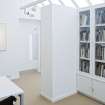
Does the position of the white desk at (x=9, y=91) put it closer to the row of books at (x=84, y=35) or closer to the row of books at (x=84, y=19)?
the row of books at (x=84, y=35)

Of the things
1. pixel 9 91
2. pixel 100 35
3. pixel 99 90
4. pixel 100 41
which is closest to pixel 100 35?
pixel 100 35

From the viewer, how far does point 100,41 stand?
348cm

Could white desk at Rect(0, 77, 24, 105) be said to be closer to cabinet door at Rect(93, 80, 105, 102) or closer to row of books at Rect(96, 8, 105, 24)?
cabinet door at Rect(93, 80, 105, 102)

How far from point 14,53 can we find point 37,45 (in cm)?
146

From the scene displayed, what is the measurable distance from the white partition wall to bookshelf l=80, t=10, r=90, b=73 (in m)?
0.18

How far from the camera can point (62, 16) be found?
3.57 metres

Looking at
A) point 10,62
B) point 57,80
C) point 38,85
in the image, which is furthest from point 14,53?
point 57,80

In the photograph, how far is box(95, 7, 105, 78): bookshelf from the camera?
344cm

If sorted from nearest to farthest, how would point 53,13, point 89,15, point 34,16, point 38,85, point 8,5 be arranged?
point 53,13 < point 89,15 < point 38,85 < point 8,5 < point 34,16

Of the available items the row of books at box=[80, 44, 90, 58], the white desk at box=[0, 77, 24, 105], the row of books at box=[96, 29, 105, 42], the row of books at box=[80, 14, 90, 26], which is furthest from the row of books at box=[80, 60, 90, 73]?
the white desk at box=[0, 77, 24, 105]

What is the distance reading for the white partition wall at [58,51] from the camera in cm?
347

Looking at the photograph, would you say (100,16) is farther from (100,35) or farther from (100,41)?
(100,41)

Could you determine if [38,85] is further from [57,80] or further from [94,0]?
[94,0]

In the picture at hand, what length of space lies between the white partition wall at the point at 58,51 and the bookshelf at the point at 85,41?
0.59 ft
